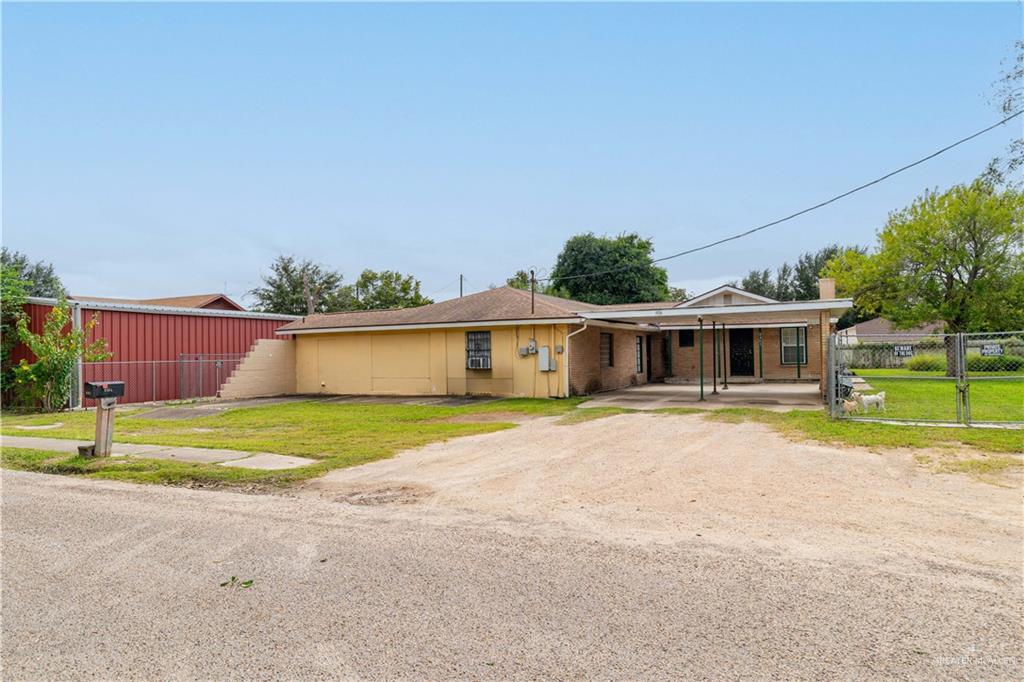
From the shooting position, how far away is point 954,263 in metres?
31.4

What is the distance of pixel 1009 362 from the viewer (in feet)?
90.3

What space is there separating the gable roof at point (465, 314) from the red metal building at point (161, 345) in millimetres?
2035

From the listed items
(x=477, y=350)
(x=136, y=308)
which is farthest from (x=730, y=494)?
(x=136, y=308)

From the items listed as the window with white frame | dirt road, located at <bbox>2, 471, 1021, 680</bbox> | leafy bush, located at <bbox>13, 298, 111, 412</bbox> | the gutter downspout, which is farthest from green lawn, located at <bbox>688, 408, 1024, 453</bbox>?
leafy bush, located at <bbox>13, 298, 111, 412</bbox>

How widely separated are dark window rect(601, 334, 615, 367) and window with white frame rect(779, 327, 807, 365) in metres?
8.38

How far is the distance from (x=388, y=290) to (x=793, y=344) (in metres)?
28.1

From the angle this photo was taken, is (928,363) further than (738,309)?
Yes

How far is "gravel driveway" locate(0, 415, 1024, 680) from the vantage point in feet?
10.6

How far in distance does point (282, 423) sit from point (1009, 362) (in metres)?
29.7

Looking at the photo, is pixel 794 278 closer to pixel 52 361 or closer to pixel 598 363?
pixel 598 363

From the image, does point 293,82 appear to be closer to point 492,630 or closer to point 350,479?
point 350,479

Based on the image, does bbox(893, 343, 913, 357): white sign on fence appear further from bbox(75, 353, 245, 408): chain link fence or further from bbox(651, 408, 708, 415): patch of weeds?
bbox(75, 353, 245, 408): chain link fence

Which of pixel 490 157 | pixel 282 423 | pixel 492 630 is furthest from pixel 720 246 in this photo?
pixel 492 630

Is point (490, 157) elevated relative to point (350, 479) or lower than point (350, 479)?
elevated
